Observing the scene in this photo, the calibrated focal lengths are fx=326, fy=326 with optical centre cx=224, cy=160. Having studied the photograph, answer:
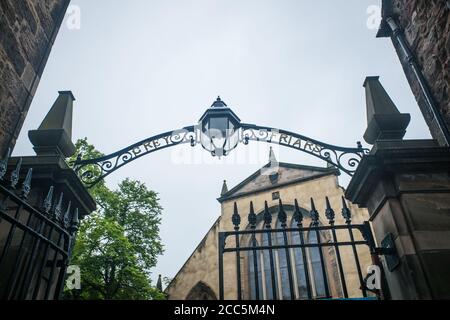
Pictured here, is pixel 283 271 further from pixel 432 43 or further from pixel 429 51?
pixel 432 43

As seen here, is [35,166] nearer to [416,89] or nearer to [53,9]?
[53,9]

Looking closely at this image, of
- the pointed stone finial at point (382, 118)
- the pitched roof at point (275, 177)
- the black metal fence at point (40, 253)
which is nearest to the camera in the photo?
the black metal fence at point (40, 253)

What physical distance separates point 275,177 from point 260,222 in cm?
288

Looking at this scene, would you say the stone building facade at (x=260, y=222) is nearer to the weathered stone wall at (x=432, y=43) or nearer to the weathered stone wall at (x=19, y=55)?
the weathered stone wall at (x=432, y=43)

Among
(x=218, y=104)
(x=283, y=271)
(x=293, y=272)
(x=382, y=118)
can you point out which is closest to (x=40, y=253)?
(x=218, y=104)

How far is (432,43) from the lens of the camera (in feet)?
14.6

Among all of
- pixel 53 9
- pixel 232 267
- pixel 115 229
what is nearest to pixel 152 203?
pixel 115 229

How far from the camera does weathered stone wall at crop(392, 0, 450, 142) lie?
161 inches

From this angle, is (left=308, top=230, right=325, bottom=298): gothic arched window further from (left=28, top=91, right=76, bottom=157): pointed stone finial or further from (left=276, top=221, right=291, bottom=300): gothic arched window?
(left=28, top=91, right=76, bottom=157): pointed stone finial

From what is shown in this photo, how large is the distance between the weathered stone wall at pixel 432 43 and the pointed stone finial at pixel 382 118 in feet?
2.39

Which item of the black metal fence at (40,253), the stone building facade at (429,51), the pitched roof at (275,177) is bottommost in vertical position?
the black metal fence at (40,253)

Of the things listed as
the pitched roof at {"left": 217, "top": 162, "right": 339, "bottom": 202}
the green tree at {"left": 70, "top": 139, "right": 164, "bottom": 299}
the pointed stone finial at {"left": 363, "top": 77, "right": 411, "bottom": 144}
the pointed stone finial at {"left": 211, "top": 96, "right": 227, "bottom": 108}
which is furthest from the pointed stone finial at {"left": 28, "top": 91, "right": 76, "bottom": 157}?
the pitched roof at {"left": 217, "top": 162, "right": 339, "bottom": 202}

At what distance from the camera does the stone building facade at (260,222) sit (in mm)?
13844

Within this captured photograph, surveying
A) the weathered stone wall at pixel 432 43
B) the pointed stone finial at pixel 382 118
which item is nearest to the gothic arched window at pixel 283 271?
the weathered stone wall at pixel 432 43
